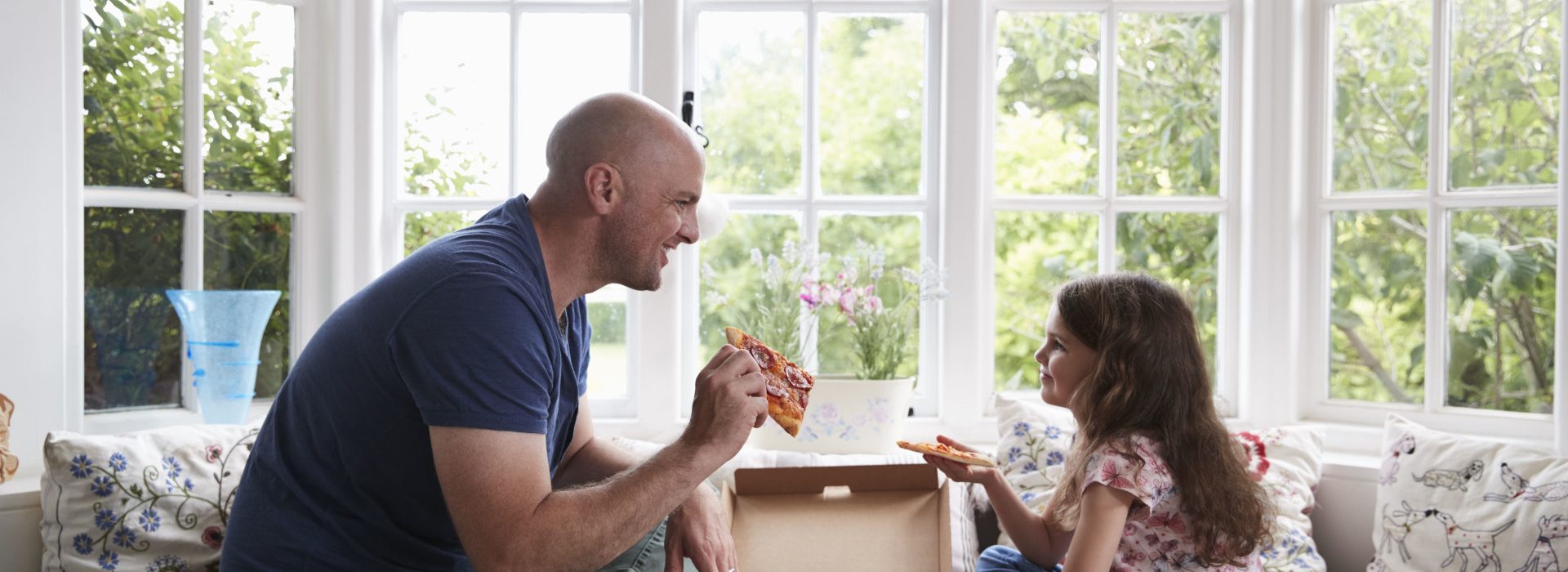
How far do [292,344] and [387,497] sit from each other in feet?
5.18

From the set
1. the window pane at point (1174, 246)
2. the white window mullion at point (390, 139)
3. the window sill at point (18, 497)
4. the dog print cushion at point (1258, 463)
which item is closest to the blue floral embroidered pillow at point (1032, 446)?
the dog print cushion at point (1258, 463)

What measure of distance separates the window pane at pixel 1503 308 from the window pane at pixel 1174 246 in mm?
575

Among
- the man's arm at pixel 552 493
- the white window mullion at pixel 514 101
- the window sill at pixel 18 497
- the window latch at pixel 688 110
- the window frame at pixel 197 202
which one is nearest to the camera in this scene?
the man's arm at pixel 552 493

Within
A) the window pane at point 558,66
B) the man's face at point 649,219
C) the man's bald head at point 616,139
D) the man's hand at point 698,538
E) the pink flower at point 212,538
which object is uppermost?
the window pane at point 558,66

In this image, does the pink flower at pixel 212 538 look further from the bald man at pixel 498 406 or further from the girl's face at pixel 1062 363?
the girl's face at pixel 1062 363

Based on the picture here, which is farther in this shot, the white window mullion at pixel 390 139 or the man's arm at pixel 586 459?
the white window mullion at pixel 390 139

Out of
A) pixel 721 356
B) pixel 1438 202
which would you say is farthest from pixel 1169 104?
pixel 721 356

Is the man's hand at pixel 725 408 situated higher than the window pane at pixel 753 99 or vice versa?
the window pane at pixel 753 99

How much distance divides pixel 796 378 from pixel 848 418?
3.16 feet

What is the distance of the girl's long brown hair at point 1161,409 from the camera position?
1.90 metres

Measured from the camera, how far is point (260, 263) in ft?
9.49

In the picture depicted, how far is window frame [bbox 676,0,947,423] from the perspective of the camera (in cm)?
308

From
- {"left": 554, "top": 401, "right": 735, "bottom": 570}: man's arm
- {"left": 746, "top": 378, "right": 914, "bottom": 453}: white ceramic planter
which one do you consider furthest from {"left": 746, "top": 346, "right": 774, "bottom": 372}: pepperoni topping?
{"left": 746, "top": 378, "right": 914, "bottom": 453}: white ceramic planter

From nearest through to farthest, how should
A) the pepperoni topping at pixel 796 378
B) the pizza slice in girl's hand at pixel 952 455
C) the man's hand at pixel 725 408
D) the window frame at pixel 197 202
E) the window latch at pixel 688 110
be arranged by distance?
the man's hand at pixel 725 408 < the pepperoni topping at pixel 796 378 < the pizza slice in girl's hand at pixel 952 455 < the window frame at pixel 197 202 < the window latch at pixel 688 110
